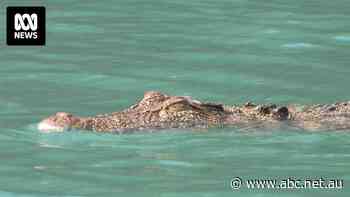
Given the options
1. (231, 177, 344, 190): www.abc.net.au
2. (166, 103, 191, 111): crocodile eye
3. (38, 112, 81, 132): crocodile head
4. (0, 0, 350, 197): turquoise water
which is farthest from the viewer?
(166, 103, 191, 111): crocodile eye

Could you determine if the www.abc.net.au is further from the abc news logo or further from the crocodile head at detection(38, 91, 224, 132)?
the abc news logo

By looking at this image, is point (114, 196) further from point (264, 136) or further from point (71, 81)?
point (71, 81)

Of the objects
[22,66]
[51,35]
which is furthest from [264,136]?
[51,35]

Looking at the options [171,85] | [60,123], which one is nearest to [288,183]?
[60,123]

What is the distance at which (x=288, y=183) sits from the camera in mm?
9648

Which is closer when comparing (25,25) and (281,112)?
(281,112)

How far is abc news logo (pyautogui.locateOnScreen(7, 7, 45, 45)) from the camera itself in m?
18.3

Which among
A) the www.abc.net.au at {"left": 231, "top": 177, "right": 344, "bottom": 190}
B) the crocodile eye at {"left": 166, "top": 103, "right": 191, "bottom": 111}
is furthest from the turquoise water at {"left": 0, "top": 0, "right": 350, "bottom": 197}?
the crocodile eye at {"left": 166, "top": 103, "right": 191, "bottom": 111}

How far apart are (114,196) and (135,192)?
22cm

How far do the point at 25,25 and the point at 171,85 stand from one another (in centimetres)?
449

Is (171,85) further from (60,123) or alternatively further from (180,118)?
(60,123)

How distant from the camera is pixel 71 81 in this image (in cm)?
1577

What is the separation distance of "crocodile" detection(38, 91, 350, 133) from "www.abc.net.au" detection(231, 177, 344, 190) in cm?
217

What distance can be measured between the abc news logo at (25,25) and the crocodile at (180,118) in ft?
20.8
